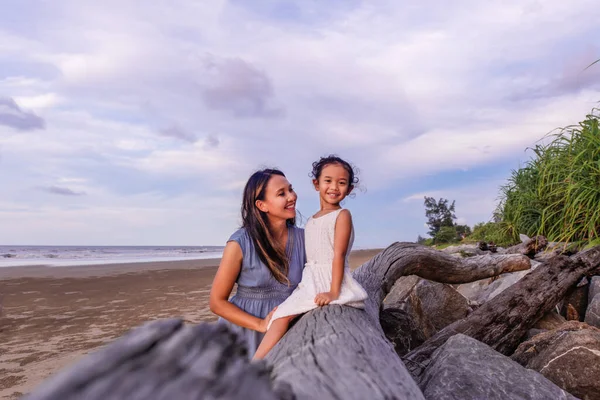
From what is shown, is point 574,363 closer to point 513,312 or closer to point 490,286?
point 513,312

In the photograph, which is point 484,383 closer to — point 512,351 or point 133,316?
point 512,351

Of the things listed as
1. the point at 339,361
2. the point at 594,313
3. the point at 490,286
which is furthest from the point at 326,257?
the point at 490,286

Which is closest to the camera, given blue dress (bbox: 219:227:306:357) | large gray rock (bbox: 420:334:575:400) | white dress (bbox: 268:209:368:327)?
large gray rock (bbox: 420:334:575:400)

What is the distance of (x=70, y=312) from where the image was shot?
403 inches

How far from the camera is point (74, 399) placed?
0.95 metres

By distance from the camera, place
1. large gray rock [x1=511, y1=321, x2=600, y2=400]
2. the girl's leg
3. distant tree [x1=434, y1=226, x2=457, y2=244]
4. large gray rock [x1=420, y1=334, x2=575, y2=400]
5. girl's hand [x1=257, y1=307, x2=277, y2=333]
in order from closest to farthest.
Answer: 1. large gray rock [x1=420, y1=334, x2=575, y2=400]
2. the girl's leg
3. girl's hand [x1=257, y1=307, x2=277, y2=333]
4. large gray rock [x1=511, y1=321, x2=600, y2=400]
5. distant tree [x1=434, y1=226, x2=457, y2=244]

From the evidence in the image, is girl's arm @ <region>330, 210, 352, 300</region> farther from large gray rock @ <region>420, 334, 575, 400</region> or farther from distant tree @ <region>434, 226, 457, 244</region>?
distant tree @ <region>434, 226, 457, 244</region>

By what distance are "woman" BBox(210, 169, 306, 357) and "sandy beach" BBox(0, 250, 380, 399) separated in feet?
9.54

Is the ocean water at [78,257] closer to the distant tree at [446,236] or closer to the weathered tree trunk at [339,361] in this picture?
the distant tree at [446,236]

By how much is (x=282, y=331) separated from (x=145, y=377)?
2133mm

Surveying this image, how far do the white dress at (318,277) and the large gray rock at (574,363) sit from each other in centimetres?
154

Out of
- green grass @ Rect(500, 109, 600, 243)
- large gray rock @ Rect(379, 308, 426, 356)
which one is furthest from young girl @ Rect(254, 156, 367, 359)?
green grass @ Rect(500, 109, 600, 243)

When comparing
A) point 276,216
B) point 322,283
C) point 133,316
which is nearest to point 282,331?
point 322,283

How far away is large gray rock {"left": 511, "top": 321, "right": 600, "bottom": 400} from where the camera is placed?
3.48 meters
